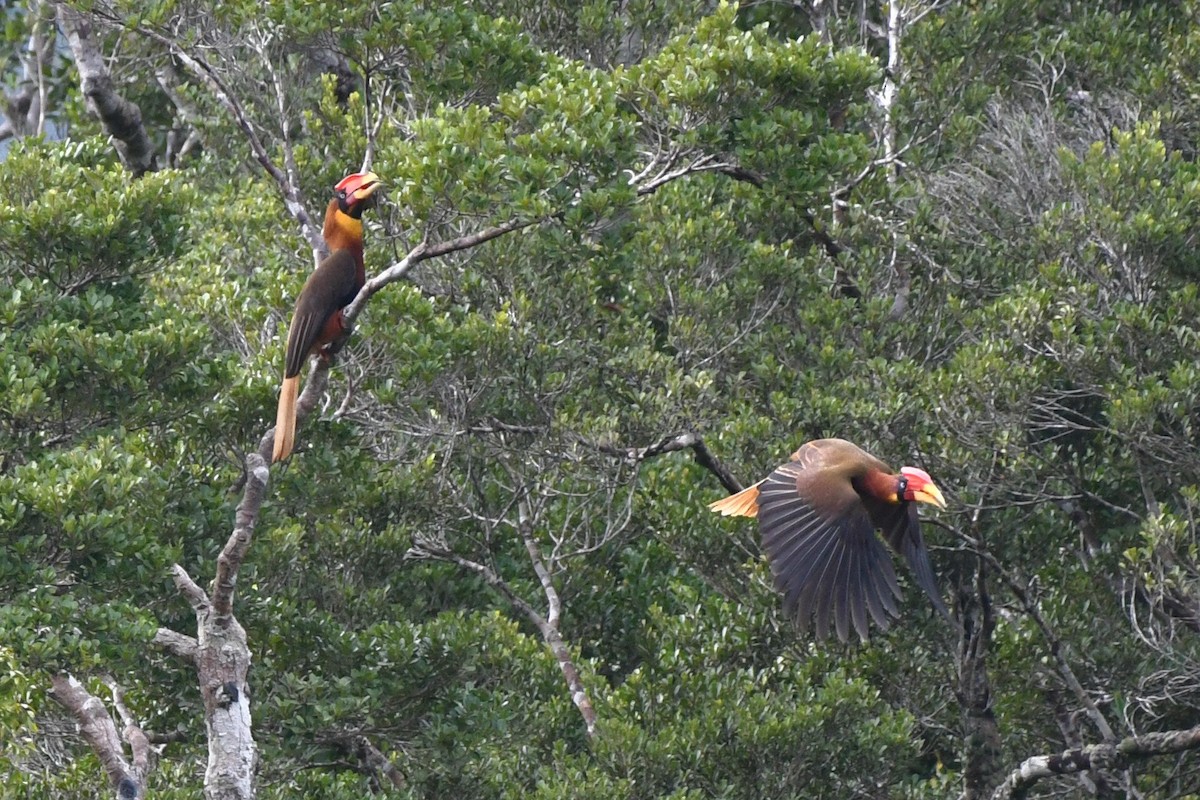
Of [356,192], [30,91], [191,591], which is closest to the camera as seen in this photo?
[191,591]

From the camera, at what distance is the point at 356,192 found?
6.78 metres

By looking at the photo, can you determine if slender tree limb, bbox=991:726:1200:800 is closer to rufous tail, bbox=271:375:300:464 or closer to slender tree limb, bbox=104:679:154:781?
rufous tail, bbox=271:375:300:464

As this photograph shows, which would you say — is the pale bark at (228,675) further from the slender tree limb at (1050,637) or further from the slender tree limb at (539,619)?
the slender tree limb at (1050,637)

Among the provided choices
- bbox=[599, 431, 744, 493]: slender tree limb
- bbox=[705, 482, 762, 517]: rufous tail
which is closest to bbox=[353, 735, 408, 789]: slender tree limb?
bbox=[599, 431, 744, 493]: slender tree limb

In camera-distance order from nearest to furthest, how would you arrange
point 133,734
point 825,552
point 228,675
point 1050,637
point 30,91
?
1. point 228,675
2. point 133,734
3. point 825,552
4. point 1050,637
5. point 30,91

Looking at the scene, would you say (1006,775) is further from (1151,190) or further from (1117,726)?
(1151,190)

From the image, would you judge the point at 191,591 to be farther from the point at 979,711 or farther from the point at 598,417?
the point at 979,711

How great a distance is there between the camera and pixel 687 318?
28.0 ft

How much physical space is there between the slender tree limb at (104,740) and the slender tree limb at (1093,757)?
139 inches

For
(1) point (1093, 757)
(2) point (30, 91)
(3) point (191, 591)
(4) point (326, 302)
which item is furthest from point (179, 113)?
(1) point (1093, 757)

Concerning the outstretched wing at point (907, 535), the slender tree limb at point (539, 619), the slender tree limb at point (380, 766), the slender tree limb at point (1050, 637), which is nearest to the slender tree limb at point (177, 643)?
the slender tree limb at point (380, 766)

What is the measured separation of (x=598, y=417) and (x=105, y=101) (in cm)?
473

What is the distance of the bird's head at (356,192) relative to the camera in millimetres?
6699

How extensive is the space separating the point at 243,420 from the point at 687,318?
2.46m
